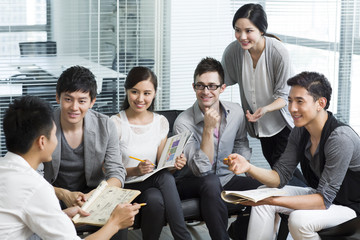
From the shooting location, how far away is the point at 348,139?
2.84m

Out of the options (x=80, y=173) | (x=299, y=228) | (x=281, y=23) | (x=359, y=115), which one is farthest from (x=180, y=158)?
(x=359, y=115)

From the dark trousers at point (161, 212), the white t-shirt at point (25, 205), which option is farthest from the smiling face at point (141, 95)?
the white t-shirt at point (25, 205)

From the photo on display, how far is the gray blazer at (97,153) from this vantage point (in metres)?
3.07

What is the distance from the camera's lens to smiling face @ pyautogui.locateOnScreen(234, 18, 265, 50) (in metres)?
3.40

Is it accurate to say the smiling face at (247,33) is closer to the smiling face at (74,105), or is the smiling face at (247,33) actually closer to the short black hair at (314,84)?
the short black hair at (314,84)

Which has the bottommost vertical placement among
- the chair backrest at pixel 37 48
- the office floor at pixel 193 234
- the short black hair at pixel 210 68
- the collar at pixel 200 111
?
the office floor at pixel 193 234

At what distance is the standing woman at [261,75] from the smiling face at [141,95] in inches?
22.9

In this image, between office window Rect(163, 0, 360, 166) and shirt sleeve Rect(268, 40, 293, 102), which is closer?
shirt sleeve Rect(268, 40, 293, 102)

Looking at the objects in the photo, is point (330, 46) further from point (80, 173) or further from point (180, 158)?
point (80, 173)

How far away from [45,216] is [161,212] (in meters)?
1.14

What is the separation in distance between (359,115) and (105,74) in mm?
2152

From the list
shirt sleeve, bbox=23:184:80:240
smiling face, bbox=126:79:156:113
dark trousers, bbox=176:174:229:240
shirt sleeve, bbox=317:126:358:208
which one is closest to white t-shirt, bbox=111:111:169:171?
smiling face, bbox=126:79:156:113

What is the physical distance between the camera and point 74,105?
2.99 meters

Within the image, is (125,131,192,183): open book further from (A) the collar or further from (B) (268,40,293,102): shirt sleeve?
(B) (268,40,293,102): shirt sleeve
